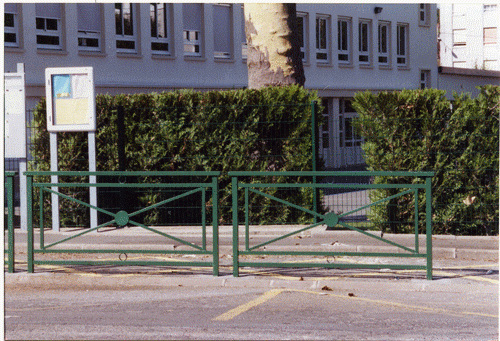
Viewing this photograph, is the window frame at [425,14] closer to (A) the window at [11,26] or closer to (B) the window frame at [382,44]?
(B) the window frame at [382,44]

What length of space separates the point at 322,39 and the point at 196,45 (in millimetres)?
7815

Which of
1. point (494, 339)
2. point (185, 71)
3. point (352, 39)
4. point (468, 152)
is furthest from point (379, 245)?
point (352, 39)

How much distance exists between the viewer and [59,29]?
959 inches

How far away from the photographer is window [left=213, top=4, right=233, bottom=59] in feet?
94.6

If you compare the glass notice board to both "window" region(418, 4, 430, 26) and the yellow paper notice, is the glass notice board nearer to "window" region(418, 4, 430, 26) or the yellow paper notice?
the yellow paper notice

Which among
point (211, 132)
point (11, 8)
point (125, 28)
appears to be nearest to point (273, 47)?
point (211, 132)

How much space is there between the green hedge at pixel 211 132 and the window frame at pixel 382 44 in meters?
27.0

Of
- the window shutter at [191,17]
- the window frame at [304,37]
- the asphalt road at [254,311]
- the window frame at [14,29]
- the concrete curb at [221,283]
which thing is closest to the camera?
the asphalt road at [254,311]

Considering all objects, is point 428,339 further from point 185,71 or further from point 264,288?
point 185,71

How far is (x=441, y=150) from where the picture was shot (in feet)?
34.5

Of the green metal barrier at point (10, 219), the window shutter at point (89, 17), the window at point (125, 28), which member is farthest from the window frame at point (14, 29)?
the green metal barrier at point (10, 219)

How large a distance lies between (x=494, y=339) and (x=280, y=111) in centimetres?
630

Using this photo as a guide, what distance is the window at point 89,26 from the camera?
24.9 m

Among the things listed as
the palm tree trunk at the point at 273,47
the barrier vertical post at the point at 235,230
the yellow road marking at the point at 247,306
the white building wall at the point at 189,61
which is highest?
the white building wall at the point at 189,61
